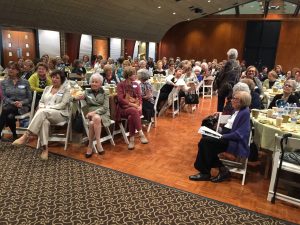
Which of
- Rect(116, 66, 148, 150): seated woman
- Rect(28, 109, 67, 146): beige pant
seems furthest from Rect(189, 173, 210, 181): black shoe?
Rect(28, 109, 67, 146): beige pant

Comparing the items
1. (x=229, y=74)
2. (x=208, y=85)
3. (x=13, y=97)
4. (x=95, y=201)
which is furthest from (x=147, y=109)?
(x=208, y=85)

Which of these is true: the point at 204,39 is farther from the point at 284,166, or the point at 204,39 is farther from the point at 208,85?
the point at 284,166

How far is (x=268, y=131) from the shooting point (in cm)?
319

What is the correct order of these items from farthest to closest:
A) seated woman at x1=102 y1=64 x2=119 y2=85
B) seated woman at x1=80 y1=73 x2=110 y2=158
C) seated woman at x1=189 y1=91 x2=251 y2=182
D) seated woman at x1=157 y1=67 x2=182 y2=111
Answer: seated woman at x1=157 y1=67 x2=182 y2=111 < seated woman at x1=102 y1=64 x2=119 y2=85 < seated woman at x1=80 y1=73 x2=110 y2=158 < seated woman at x1=189 y1=91 x2=251 y2=182

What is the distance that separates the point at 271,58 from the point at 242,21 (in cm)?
287

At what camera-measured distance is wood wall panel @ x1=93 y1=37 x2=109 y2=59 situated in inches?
511

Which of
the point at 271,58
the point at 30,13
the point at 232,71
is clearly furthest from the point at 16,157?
the point at 271,58

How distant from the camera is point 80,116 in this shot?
419 centimetres

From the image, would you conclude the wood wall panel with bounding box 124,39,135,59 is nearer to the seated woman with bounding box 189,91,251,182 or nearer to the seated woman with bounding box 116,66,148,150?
the seated woman with bounding box 116,66,148,150

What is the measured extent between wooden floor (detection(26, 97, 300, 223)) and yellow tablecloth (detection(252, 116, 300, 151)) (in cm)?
56

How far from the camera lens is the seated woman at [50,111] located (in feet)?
12.7

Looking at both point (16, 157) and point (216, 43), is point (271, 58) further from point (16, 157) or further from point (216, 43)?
point (16, 157)

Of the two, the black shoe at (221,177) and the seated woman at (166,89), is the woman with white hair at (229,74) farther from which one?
the black shoe at (221,177)

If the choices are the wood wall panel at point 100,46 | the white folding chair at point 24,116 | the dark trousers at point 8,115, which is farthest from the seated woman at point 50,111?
the wood wall panel at point 100,46
